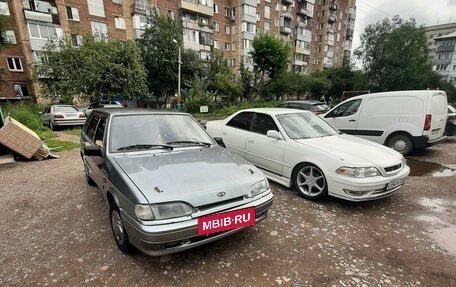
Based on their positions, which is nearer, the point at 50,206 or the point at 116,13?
the point at 50,206

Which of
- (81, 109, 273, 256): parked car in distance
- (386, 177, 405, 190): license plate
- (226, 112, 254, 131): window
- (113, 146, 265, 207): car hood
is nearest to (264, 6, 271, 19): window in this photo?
(226, 112, 254, 131): window

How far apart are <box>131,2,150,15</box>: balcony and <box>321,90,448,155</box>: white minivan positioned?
26.2 m

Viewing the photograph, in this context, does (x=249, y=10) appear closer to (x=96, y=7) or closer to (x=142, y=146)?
(x=96, y=7)

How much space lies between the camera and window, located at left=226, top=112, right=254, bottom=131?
5.01 meters

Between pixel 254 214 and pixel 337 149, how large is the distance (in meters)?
2.08

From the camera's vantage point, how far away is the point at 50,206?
3.68 m

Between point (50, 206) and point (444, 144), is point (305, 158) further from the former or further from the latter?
point (444, 144)

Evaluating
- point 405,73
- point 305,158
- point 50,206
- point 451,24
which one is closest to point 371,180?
point 305,158

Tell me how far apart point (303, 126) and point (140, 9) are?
91.1ft

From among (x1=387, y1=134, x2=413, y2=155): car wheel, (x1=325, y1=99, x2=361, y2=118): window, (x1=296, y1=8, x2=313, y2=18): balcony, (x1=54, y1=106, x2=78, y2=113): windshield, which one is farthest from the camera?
(x1=296, y1=8, x2=313, y2=18): balcony

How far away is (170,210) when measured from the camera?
6.76ft

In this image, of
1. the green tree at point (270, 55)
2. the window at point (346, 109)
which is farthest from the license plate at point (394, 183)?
the green tree at point (270, 55)

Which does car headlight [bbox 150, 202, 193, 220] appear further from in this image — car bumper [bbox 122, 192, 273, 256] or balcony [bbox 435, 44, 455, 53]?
balcony [bbox 435, 44, 455, 53]

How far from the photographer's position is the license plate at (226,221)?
2127 millimetres
